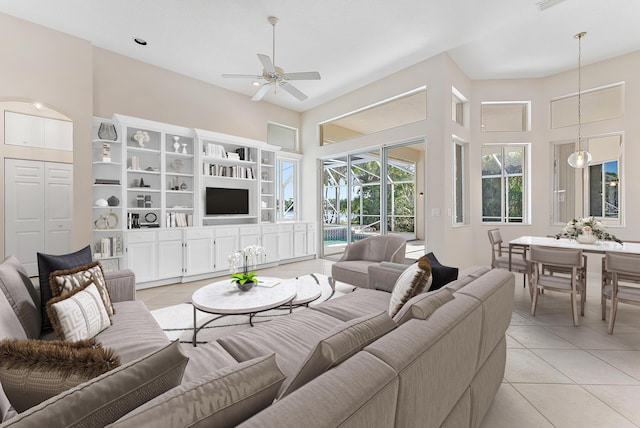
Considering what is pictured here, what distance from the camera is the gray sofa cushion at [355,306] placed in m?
2.22

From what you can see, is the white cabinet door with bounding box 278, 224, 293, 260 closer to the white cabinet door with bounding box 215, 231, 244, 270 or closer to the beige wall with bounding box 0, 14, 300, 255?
the white cabinet door with bounding box 215, 231, 244, 270

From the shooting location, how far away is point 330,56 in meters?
4.84

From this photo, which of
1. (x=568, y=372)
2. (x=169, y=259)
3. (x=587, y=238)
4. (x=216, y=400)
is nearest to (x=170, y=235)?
(x=169, y=259)

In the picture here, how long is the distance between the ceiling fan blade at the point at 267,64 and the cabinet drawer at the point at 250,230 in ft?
9.94

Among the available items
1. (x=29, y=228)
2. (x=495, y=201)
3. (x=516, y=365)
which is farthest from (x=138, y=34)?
(x=495, y=201)

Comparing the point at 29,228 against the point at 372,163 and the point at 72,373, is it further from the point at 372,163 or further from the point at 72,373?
the point at 372,163

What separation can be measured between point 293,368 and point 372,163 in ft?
17.5

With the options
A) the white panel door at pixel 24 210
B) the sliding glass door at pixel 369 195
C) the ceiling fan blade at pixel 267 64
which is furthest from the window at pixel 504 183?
the white panel door at pixel 24 210

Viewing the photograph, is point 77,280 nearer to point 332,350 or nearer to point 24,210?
point 332,350

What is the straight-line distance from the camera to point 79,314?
175 centimetres

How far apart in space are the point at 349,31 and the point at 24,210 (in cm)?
625

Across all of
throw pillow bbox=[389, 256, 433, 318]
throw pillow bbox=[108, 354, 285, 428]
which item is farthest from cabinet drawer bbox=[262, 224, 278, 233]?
throw pillow bbox=[108, 354, 285, 428]

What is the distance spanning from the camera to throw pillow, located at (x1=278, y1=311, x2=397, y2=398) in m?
0.94

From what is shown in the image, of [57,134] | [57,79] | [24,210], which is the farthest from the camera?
[57,134]
